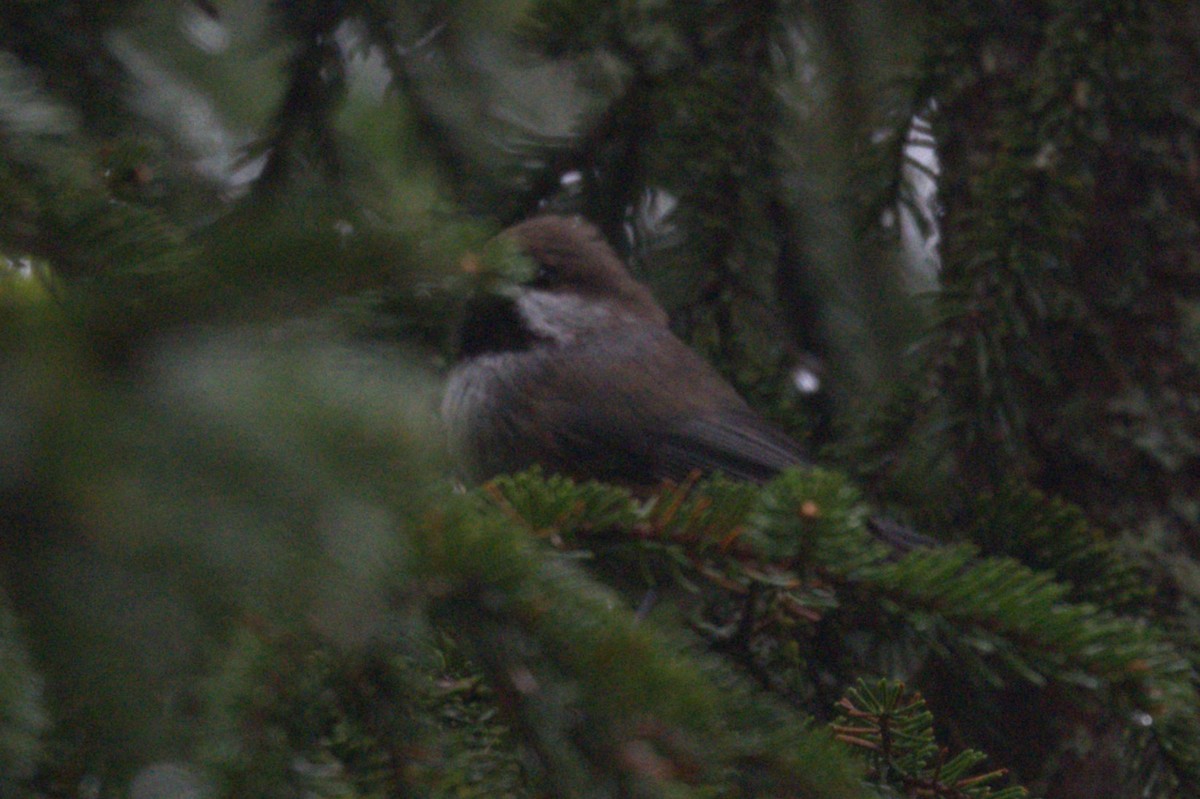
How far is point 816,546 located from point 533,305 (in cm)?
190

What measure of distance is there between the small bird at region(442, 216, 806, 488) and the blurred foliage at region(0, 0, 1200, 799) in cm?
11

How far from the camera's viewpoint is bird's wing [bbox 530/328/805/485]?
302cm

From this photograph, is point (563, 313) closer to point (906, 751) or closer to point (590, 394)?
point (590, 394)

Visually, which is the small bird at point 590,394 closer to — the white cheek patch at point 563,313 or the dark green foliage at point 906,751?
the white cheek patch at point 563,313

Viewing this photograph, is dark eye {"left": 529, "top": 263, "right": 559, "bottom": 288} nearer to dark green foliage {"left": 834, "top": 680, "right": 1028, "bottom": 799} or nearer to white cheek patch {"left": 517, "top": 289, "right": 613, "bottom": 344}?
white cheek patch {"left": 517, "top": 289, "right": 613, "bottom": 344}

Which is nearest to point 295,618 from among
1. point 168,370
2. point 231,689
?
point 231,689

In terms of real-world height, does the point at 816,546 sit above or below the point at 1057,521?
above

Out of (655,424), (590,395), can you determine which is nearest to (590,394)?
(590,395)

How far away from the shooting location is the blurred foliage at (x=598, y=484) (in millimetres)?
832

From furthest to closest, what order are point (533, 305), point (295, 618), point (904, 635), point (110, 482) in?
1. point (533, 305)
2. point (904, 635)
3. point (295, 618)
4. point (110, 482)

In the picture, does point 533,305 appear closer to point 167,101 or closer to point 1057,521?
point 167,101

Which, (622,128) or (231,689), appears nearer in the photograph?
(231,689)

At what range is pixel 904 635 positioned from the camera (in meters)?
2.03

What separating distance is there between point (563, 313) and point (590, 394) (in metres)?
Answer: 0.37
